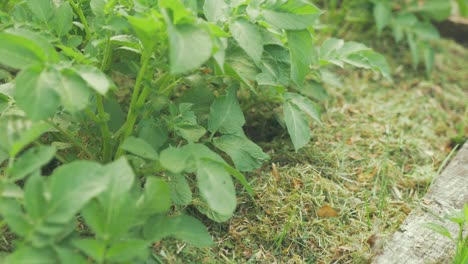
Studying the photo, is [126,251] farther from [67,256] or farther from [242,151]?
[242,151]

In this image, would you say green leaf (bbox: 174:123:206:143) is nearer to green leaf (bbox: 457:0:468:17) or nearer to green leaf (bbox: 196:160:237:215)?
green leaf (bbox: 196:160:237:215)

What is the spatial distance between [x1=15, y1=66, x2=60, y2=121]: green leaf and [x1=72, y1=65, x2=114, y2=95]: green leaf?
7 cm

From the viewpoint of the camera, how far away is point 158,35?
1413mm

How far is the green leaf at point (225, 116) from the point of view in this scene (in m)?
1.69

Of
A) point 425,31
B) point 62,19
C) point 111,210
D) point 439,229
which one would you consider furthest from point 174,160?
point 425,31

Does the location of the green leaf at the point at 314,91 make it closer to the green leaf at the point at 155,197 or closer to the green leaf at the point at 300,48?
the green leaf at the point at 300,48

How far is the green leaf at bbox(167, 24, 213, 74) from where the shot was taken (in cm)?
127

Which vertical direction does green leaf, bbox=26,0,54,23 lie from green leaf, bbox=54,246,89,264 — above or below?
above

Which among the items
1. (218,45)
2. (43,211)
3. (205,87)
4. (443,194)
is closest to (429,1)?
(443,194)

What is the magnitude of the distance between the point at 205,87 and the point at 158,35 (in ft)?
1.55

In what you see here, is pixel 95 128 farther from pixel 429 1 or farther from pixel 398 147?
pixel 429 1

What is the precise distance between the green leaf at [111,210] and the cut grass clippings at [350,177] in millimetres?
275

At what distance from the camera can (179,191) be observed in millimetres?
1571

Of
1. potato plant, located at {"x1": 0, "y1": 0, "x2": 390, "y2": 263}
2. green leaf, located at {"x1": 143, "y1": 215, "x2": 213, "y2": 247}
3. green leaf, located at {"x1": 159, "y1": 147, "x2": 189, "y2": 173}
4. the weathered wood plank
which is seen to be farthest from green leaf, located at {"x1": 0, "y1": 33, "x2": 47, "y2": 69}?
the weathered wood plank
